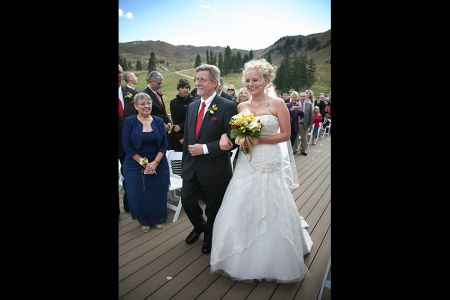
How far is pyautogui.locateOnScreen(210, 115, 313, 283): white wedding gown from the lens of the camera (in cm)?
261

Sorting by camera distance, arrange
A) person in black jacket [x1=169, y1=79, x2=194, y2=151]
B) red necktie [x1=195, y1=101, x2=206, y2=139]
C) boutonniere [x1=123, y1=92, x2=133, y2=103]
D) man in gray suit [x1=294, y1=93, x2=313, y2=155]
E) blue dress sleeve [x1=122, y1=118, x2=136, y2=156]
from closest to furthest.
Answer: red necktie [x1=195, y1=101, x2=206, y2=139] < blue dress sleeve [x1=122, y1=118, x2=136, y2=156] < boutonniere [x1=123, y1=92, x2=133, y2=103] < person in black jacket [x1=169, y1=79, x2=194, y2=151] < man in gray suit [x1=294, y1=93, x2=313, y2=155]

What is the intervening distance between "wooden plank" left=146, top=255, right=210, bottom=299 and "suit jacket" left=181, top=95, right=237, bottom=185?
0.86 m

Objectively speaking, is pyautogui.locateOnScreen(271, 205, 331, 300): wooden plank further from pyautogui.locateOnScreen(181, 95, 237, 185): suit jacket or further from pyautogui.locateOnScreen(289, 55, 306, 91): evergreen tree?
pyautogui.locateOnScreen(289, 55, 306, 91): evergreen tree

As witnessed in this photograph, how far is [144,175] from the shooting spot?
3.89 metres

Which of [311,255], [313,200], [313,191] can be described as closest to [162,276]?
[311,255]

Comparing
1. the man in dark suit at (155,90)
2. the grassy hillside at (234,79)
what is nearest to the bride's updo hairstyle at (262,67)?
the grassy hillside at (234,79)

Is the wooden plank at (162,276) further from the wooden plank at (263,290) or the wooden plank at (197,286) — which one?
the wooden plank at (263,290)

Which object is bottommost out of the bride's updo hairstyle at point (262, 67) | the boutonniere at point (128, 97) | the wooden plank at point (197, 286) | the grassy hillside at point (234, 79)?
the wooden plank at point (197, 286)

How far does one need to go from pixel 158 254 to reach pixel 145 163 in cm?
121

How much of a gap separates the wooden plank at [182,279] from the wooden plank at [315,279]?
100 centimetres

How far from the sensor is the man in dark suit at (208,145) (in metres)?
3.00

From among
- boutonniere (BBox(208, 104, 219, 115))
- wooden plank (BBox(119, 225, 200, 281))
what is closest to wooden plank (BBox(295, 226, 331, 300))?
wooden plank (BBox(119, 225, 200, 281))
